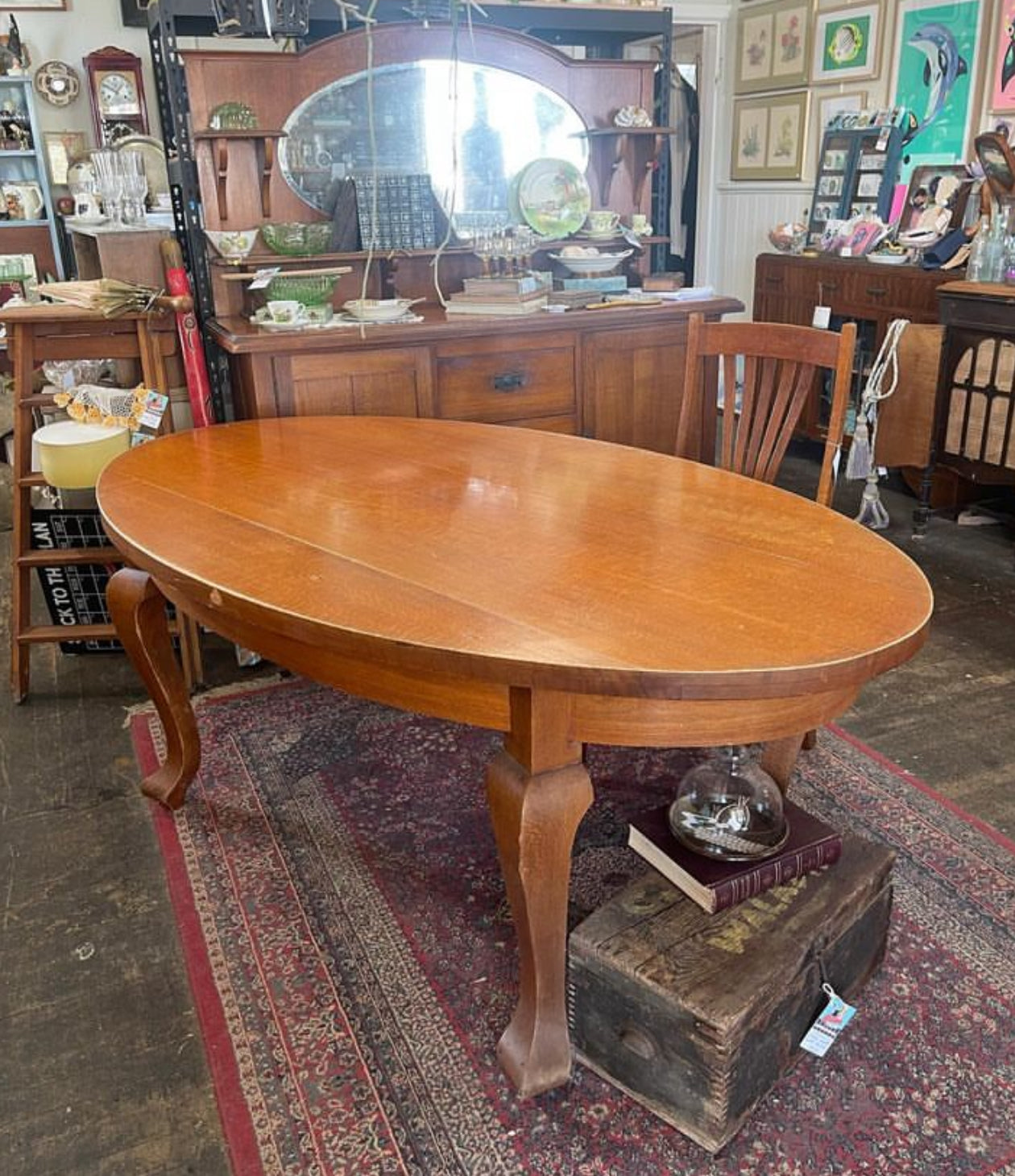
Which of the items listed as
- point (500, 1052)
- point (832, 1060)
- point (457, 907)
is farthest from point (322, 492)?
point (832, 1060)

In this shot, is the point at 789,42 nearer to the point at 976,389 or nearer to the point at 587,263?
the point at 976,389

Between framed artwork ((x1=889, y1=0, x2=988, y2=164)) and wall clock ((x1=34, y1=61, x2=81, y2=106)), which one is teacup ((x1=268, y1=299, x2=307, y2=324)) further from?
wall clock ((x1=34, y1=61, x2=81, y2=106))

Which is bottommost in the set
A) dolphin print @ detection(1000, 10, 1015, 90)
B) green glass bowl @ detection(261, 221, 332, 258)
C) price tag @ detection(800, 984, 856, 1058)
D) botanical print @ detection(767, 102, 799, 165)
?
price tag @ detection(800, 984, 856, 1058)

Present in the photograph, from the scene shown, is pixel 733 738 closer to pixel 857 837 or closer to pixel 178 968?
pixel 857 837

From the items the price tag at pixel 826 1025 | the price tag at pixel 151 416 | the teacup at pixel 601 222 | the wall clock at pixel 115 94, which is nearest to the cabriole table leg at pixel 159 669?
the price tag at pixel 151 416

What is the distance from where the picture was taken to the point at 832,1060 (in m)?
1.48

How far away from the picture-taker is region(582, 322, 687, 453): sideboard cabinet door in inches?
116

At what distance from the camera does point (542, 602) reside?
50.6 inches

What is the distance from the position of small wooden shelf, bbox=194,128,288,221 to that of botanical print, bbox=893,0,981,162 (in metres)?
2.71

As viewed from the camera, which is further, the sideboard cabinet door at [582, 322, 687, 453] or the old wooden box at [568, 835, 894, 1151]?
the sideboard cabinet door at [582, 322, 687, 453]

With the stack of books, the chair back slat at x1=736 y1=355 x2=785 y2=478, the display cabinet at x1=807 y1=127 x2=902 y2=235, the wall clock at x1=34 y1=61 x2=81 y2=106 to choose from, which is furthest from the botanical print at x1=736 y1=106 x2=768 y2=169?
the wall clock at x1=34 y1=61 x2=81 y2=106

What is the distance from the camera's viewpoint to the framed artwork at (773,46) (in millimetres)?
4734

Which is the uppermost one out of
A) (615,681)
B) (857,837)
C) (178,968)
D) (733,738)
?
(615,681)

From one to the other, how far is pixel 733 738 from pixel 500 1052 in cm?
63
